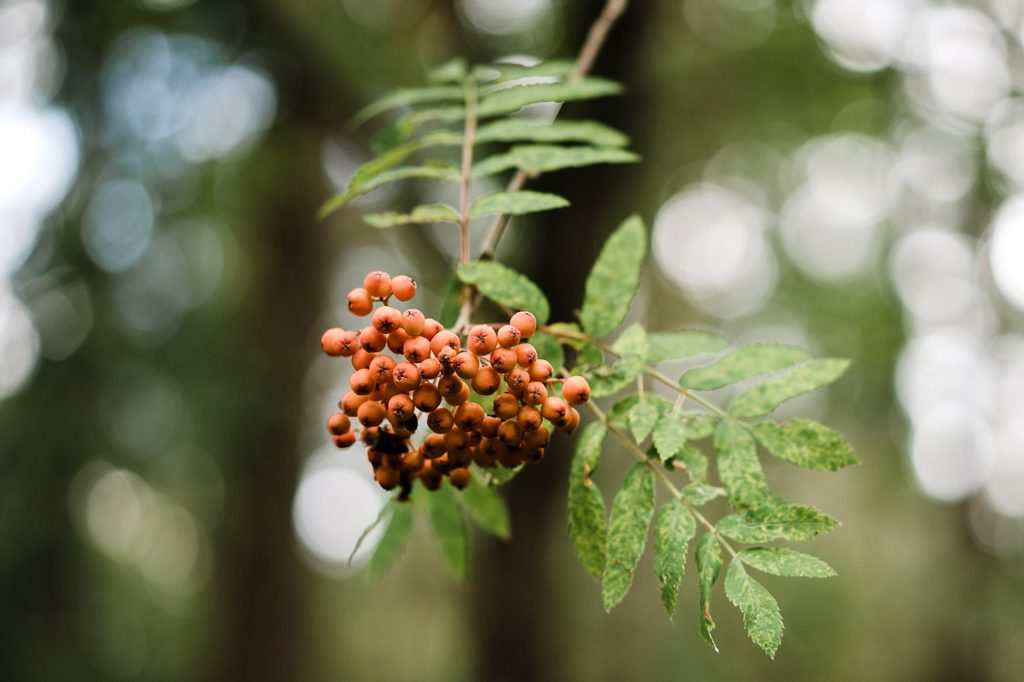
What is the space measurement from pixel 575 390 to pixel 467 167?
0.76 meters

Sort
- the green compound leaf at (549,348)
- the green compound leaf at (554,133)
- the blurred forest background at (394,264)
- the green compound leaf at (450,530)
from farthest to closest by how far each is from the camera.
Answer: the blurred forest background at (394,264) → the green compound leaf at (450,530) → the green compound leaf at (554,133) → the green compound leaf at (549,348)

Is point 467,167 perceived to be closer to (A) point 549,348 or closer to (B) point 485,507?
(A) point 549,348

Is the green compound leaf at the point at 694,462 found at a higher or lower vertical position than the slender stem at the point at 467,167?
lower

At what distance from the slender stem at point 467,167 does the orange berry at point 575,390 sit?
0.39 m

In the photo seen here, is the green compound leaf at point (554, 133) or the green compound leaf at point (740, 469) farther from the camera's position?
the green compound leaf at point (554, 133)

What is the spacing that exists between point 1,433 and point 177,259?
2.81m

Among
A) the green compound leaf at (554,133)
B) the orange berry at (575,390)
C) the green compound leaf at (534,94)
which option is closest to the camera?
the orange berry at (575,390)

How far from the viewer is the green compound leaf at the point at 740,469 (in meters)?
1.29

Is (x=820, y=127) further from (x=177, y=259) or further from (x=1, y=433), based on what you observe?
(x=1, y=433)

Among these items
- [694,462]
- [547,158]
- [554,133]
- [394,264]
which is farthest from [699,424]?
[394,264]

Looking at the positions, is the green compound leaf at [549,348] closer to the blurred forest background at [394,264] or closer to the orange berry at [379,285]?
the orange berry at [379,285]

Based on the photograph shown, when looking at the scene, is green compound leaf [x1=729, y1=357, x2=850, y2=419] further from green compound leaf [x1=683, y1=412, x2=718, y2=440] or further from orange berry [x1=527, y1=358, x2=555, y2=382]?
orange berry [x1=527, y1=358, x2=555, y2=382]

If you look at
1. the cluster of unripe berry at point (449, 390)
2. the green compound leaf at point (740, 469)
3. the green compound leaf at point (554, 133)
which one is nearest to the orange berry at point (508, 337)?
the cluster of unripe berry at point (449, 390)

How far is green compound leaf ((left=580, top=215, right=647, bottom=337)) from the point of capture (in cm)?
151
